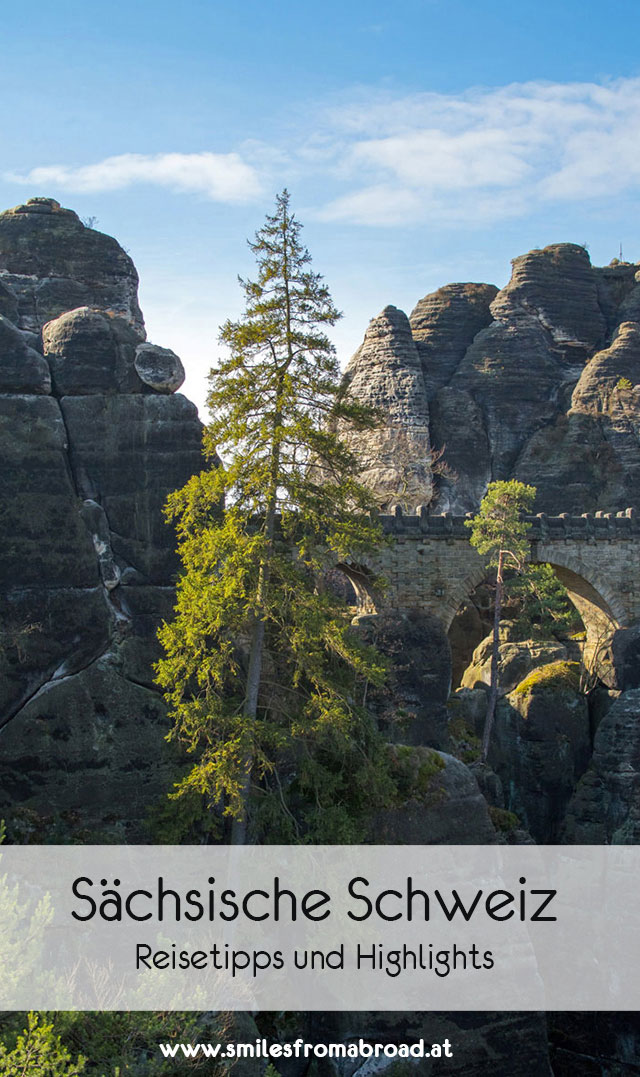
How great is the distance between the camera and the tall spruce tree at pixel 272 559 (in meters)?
12.3

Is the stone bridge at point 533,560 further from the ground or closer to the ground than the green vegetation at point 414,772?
further from the ground

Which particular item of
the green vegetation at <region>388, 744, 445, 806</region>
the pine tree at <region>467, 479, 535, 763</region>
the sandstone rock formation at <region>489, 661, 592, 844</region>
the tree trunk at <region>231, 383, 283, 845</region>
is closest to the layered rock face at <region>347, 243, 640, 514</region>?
the pine tree at <region>467, 479, 535, 763</region>

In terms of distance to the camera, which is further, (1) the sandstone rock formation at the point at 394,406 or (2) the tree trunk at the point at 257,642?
(1) the sandstone rock formation at the point at 394,406

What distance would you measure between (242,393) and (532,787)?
527 inches

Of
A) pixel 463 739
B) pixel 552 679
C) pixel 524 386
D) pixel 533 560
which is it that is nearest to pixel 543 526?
pixel 533 560

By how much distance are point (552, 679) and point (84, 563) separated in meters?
13.3

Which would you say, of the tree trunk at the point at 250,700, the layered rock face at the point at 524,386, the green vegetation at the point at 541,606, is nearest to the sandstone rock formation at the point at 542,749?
the green vegetation at the point at 541,606

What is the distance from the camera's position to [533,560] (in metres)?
31.6

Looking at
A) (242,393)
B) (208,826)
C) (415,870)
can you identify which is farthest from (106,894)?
(242,393)

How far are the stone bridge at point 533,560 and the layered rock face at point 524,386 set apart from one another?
7.11m

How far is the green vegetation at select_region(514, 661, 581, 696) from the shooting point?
75.6 feet

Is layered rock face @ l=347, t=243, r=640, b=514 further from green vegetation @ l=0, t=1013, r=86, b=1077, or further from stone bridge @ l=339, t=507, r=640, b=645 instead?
green vegetation @ l=0, t=1013, r=86, b=1077

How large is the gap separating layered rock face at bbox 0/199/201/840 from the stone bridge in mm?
13318

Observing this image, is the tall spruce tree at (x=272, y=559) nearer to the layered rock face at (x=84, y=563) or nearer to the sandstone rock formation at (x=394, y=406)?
the layered rock face at (x=84, y=563)
